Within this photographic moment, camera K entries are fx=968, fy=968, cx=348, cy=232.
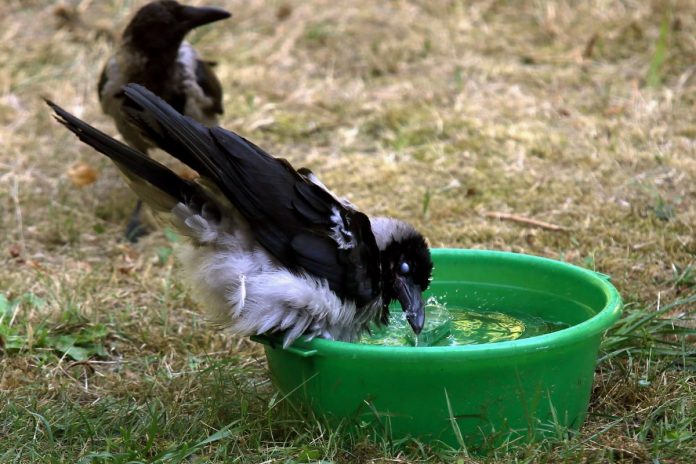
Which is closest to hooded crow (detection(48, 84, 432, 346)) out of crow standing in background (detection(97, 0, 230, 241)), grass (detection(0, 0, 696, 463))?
grass (detection(0, 0, 696, 463))

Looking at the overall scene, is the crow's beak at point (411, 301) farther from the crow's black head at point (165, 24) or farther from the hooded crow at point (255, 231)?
the crow's black head at point (165, 24)

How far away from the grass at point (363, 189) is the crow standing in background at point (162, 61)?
0.73 meters

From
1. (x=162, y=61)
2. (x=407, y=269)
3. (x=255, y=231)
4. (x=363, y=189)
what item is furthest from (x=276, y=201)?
(x=162, y=61)

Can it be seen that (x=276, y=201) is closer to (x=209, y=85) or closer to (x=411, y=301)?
(x=411, y=301)

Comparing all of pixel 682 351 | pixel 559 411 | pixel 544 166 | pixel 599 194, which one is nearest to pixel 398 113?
pixel 544 166

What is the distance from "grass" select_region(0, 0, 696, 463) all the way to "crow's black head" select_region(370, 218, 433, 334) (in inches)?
24.0

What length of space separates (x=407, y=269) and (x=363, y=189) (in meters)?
2.39

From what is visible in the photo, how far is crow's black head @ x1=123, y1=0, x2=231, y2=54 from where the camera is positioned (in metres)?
6.05

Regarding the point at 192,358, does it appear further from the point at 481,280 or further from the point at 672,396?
the point at 672,396

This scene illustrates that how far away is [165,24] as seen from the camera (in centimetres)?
606

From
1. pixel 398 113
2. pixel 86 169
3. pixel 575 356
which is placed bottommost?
pixel 86 169

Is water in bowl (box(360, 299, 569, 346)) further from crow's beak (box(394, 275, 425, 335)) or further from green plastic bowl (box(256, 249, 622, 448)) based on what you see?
green plastic bowl (box(256, 249, 622, 448))

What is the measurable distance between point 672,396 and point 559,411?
1.87ft

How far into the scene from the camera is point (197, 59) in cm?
637
